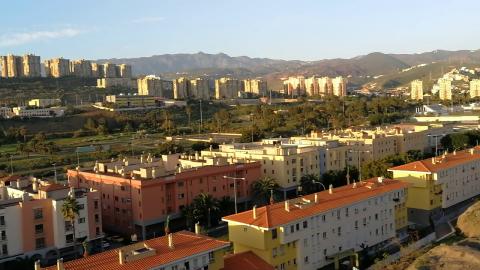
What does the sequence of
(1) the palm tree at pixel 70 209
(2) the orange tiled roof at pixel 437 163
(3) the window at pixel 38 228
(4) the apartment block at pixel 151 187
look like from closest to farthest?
1. (1) the palm tree at pixel 70 209
2. (3) the window at pixel 38 228
3. (4) the apartment block at pixel 151 187
4. (2) the orange tiled roof at pixel 437 163

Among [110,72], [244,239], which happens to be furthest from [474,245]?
[110,72]

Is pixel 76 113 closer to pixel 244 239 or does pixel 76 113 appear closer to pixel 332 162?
pixel 332 162

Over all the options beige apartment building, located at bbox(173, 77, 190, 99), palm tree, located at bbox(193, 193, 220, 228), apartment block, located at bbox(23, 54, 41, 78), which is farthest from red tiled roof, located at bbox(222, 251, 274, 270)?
apartment block, located at bbox(23, 54, 41, 78)

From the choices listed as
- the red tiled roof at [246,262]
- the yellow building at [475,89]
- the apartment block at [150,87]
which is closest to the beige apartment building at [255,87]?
the apartment block at [150,87]

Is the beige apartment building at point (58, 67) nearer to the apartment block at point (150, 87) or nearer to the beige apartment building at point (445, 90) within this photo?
the apartment block at point (150, 87)

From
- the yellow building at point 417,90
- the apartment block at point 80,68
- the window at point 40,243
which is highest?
the apartment block at point 80,68

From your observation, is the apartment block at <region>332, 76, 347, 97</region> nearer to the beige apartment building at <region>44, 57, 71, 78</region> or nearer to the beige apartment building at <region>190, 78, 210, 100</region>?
the beige apartment building at <region>190, 78, 210, 100</region>
